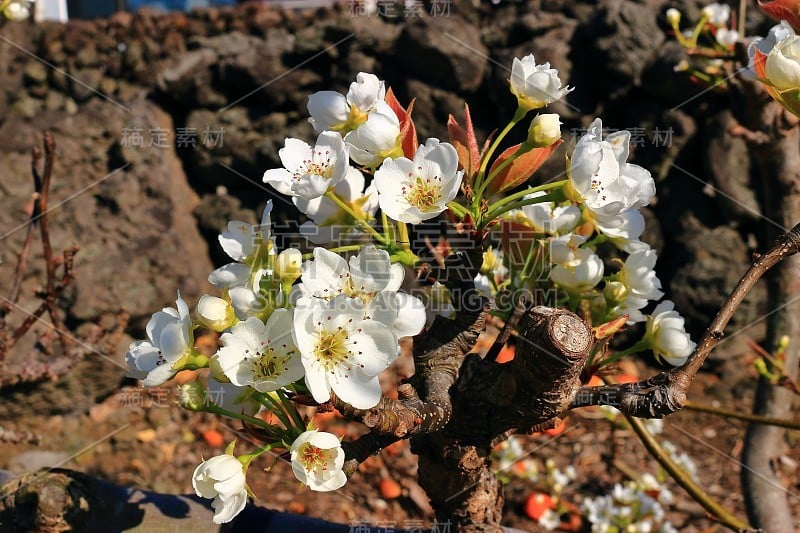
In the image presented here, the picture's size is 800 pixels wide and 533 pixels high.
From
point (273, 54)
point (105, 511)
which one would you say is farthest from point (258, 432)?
point (273, 54)

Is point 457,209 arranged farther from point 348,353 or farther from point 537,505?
point 537,505

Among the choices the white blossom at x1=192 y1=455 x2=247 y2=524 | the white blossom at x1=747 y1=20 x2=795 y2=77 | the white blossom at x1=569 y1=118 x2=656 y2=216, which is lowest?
the white blossom at x1=192 y1=455 x2=247 y2=524

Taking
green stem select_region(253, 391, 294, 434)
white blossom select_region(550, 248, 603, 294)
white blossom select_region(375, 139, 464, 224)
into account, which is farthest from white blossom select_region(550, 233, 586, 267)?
green stem select_region(253, 391, 294, 434)

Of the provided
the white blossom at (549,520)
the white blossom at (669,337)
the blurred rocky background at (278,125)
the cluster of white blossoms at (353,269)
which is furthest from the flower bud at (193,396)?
the blurred rocky background at (278,125)

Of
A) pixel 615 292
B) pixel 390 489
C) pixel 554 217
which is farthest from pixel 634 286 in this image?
pixel 390 489

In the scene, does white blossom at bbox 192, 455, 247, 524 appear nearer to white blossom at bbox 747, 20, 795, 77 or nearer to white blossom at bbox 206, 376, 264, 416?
white blossom at bbox 206, 376, 264, 416

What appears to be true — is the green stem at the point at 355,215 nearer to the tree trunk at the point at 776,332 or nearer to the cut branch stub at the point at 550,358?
the cut branch stub at the point at 550,358

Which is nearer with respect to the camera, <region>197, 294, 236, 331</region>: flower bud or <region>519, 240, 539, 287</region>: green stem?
<region>197, 294, 236, 331</region>: flower bud
